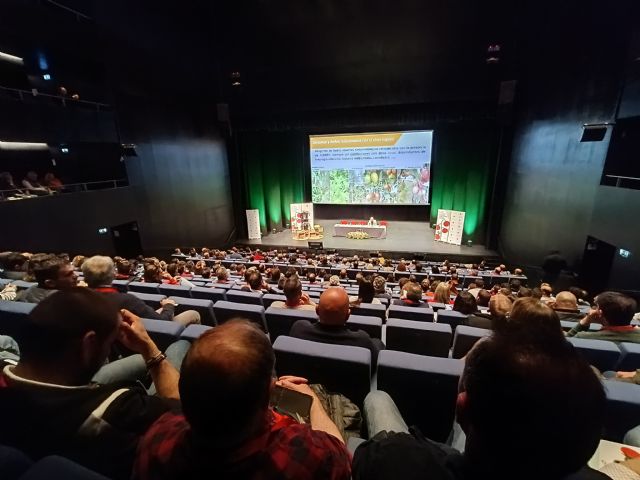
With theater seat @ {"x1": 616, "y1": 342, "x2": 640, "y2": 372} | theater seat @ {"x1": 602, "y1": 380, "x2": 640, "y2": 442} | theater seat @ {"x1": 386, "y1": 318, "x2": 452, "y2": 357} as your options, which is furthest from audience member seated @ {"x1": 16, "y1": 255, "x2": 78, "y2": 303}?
theater seat @ {"x1": 616, "y1": 342, "x2": 640, "y2": 372}

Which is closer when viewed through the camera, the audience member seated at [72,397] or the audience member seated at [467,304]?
the audience member seated at [72,397]

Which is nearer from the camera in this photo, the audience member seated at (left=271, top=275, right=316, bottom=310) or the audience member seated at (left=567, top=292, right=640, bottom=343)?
the audience member seated at (left=567, top=292, right=640, bottom=343)

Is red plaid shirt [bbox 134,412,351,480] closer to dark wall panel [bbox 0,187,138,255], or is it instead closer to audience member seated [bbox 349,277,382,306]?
audience member seated [bbox 349,277,382,306]

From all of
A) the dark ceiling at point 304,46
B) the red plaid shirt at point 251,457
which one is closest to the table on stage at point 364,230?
the dark ceiling at point 304,46

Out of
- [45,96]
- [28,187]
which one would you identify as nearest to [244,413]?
[28,187]

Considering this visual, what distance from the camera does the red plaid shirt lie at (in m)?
0.82

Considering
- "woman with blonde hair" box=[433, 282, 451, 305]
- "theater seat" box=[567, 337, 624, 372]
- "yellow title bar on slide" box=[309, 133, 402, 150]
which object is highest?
"yellow title bar on slide" box=[309, 133, 402, 150]

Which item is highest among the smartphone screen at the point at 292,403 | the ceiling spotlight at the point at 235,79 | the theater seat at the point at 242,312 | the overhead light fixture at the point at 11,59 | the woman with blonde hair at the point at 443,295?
the ceiling spotlight at the point at 235,79

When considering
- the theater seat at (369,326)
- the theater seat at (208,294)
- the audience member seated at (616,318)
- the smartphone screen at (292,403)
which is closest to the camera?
the smartphone screen at (292,403)

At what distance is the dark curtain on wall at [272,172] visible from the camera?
46.3 ft

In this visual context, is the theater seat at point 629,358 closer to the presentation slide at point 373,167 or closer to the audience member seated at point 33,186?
the audience member seated at point 33,186

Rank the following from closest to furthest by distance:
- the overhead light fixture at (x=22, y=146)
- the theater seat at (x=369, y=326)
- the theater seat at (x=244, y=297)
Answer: the theater seat at (x=369, y=326) → the theater seat at (x=244, y=297) → the overhead light fixture at (x=22, y=146)

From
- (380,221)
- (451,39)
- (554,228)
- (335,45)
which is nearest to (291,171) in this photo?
(380,221)

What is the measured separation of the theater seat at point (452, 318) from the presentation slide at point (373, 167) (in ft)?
34.2
